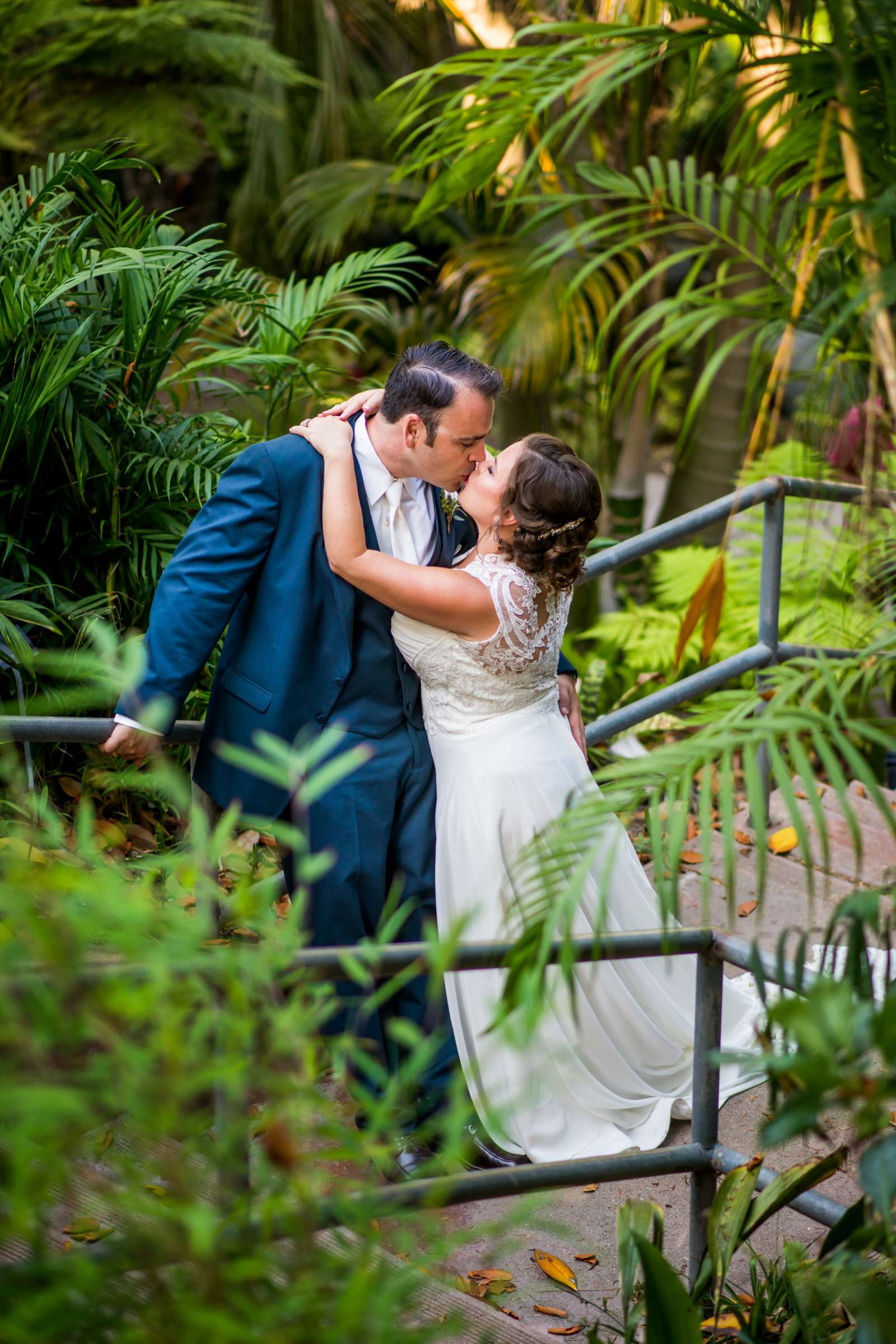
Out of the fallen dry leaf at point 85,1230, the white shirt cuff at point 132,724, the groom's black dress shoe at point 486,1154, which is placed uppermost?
the white shirt cuff at point 132,724

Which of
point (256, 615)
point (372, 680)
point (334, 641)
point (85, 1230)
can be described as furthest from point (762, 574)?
point (85, 1230)

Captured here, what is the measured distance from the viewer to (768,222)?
1999 mm

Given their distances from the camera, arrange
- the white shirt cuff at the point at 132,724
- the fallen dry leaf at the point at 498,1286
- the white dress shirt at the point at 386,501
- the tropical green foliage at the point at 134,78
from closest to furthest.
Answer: the fallen dry leaf at the point at 498,1286
the white shirt cuff at the point at 132,724
the white dress shirt at the point at 386,501
the tropical green foliage at the point at 134,78

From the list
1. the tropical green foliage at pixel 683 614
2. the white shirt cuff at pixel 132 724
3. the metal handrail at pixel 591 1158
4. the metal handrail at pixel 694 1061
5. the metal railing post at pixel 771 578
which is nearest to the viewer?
the metal handrail at pixel 591 1158

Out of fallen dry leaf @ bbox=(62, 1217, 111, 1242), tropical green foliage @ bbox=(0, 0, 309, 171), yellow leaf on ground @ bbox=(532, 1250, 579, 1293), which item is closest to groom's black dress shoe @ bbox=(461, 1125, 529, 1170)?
yellow leaf on ground @ bbox=(532, 1250, 579, 1293)

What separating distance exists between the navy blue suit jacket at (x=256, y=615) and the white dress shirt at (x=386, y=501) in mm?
37

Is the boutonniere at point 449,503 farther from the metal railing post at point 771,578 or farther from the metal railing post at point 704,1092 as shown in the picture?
the metal railing post at point 704,1092

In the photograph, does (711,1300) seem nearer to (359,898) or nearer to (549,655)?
(359,898)

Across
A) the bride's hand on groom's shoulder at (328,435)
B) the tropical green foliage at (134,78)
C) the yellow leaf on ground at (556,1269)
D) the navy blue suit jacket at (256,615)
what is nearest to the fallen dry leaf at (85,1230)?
the yellow leaf on ground at (556,1269)

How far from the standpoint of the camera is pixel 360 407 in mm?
2820

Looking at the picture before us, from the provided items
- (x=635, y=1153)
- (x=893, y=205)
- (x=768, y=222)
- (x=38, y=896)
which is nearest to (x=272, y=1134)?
(x=38, y=896)

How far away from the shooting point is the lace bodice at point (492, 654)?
2795mm

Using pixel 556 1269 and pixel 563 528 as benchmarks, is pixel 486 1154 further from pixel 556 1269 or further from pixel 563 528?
pixel 563 528

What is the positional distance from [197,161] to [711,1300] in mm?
5798
